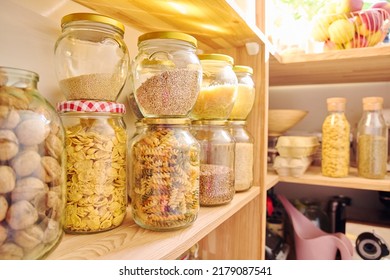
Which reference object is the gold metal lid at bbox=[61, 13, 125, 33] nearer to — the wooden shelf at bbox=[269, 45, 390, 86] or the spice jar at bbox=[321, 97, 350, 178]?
the wooden shelf at bbox=[269, 45, 390, 86]

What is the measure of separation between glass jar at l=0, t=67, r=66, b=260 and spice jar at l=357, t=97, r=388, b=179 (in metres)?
0.95

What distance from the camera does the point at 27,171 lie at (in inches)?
11.1

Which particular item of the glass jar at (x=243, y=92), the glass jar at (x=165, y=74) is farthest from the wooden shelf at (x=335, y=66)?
the glass jar at (x=165, y=74)

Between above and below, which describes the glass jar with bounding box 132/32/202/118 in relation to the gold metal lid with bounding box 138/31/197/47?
below

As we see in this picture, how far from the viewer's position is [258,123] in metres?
0.76

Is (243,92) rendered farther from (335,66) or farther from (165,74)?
(335,66)

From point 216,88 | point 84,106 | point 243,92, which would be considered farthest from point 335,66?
point 84,106

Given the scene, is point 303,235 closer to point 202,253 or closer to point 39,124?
point 202,253

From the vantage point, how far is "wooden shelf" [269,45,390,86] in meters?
0.85

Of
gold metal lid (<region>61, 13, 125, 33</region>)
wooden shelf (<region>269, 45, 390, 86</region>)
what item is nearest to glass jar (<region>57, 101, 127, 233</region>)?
gold metal lid (<region>61, 13, 125, 33</region>)

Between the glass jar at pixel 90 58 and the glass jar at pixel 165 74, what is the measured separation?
0.04m

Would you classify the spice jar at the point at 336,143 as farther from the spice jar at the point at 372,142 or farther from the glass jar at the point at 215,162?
the glass jar at the point at 215,162

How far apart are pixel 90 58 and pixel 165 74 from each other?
4.5 inches

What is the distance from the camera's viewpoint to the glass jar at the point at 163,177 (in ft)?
1.33
